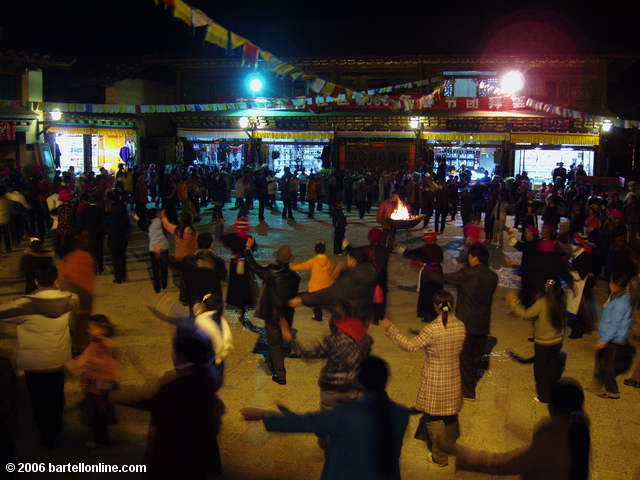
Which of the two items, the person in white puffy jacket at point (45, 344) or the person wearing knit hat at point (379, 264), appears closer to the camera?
the person in white puffy jacket at point (45, 344)

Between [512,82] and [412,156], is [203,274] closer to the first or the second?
[412,156]

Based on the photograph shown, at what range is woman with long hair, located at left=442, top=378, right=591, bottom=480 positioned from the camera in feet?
11.3

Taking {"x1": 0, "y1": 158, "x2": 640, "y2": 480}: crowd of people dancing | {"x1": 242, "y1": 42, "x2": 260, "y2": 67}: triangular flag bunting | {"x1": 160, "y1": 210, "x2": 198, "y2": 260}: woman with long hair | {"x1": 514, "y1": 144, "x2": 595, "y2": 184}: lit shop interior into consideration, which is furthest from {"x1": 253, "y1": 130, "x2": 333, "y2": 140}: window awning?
{"x1": 160, "y1": 210, "x2": 198, "y2": 260}: woman with long hair

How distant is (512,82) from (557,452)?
1093 inches

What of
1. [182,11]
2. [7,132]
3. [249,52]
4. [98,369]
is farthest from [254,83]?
[98,369]

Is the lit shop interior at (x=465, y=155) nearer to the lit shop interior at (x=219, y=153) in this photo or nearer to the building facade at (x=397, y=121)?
the building facade at (x=397, y=121)

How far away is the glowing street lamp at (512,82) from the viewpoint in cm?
2880

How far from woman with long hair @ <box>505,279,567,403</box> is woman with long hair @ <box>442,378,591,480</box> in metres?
2.82

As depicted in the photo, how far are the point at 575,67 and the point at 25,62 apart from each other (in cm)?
2221

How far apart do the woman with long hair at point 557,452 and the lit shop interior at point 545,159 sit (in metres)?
24.3

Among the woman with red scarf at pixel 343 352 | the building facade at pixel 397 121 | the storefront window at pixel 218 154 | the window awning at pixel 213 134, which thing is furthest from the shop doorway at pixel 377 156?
the woman with red scarf at pixel 343 352

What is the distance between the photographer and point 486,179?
79.2 ft

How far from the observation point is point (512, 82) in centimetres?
2902

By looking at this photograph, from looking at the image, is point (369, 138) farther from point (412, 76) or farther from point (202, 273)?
point (202, 273)
